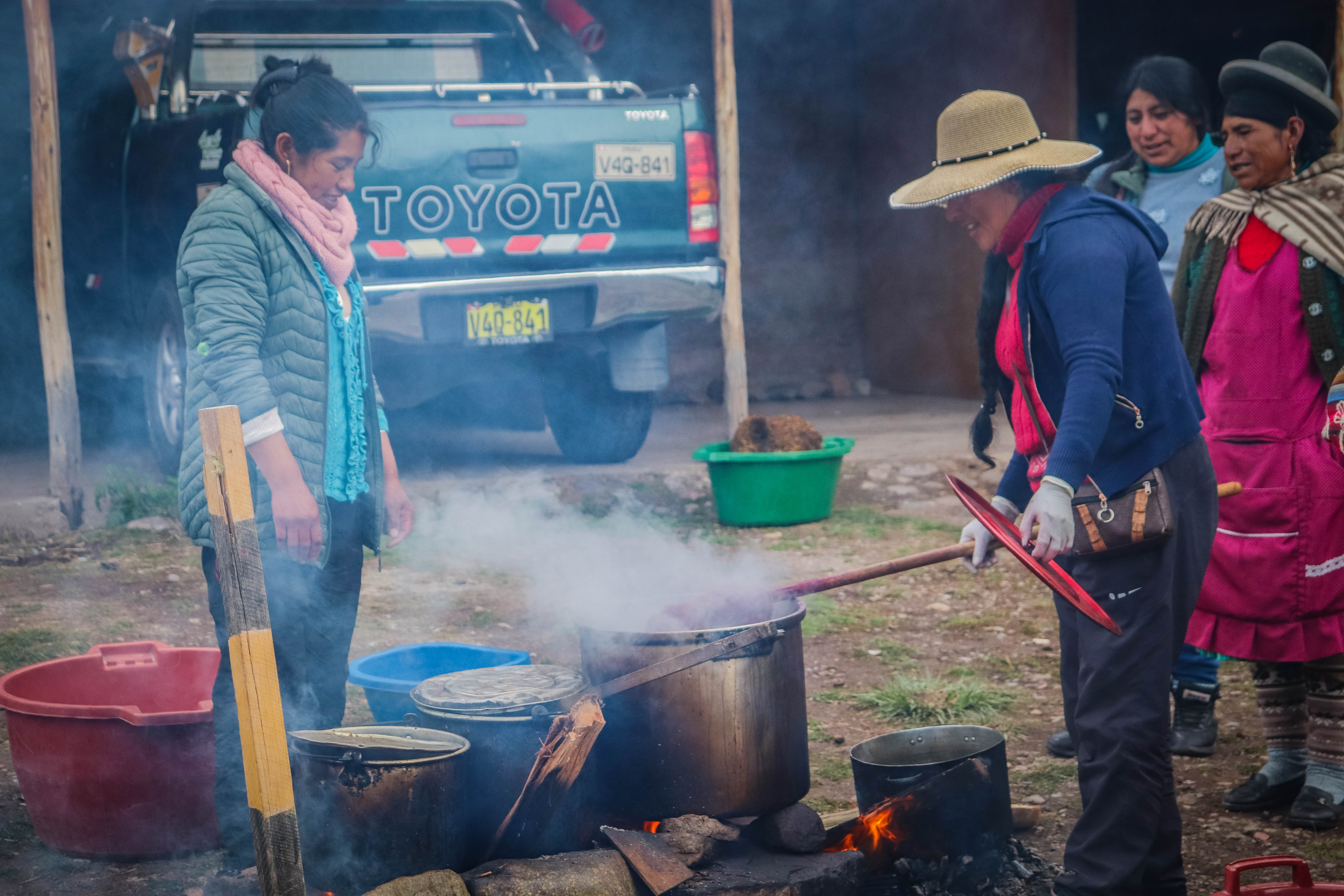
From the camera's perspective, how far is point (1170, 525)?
2.55 m

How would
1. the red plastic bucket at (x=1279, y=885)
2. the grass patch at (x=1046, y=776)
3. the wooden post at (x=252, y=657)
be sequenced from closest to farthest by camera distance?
the wooden post at (x=252, y=657)
the red plastic bucket at (x=1279, y=885)
the grass patch at (x=1046, y=776)

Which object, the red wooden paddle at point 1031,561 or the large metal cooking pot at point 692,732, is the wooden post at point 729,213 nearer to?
the large metal cooking pot at point 692,732

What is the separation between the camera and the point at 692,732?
2842mm

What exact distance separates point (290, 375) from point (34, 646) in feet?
8.91

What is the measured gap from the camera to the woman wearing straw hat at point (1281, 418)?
10.7ft

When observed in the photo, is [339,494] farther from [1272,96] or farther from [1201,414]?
[1272,96]

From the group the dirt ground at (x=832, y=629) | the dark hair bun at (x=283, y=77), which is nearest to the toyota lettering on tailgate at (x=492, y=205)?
the dirt ground at (x=832, y=629)

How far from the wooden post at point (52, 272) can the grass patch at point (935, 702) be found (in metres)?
4.40

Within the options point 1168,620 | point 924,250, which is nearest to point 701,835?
point 1168,620

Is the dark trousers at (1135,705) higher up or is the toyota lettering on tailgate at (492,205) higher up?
the toyota lettering on tailgate at (492,205)

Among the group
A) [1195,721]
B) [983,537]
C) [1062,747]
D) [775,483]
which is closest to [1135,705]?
[983,537]

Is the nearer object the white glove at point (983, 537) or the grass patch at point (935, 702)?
the white glove at point (983, 537)

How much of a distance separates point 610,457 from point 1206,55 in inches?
274

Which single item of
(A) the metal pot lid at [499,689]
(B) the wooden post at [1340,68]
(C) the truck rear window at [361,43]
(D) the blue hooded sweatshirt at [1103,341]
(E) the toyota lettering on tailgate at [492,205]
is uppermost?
(C) the truck rear window at [361,43]
